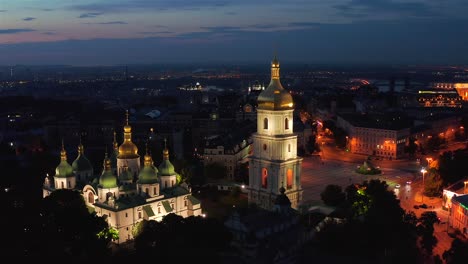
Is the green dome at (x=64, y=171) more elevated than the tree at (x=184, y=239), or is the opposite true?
the green dome at (x=64, y=171)

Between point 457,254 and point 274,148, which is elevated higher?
point 274,148

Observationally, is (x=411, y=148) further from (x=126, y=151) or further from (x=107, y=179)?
(x=107, y=179)

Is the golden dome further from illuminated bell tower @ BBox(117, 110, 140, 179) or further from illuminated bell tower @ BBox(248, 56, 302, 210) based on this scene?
illuminated bell tower @ BBox(248, 56, 302, 210)

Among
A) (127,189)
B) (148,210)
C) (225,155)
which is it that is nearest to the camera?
(148,210)

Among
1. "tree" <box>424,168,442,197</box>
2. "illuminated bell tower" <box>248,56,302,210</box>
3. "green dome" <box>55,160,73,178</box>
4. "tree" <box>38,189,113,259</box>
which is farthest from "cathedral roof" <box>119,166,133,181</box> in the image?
"tree" <box>424,168,442,197</box>

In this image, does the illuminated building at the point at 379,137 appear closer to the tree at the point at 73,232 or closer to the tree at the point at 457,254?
the tree at the point at 457,254

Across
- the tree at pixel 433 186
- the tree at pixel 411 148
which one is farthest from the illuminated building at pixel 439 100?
the tree at pixel 433 186

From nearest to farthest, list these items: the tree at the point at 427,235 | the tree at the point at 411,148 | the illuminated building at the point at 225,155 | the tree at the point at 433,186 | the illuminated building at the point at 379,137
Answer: the tree at the point at 427,235, the tree at the point at 433,186, the illuminated building at the point at 225,155, the illuminated building at the point at 379,137, the tree at the point at 411,148

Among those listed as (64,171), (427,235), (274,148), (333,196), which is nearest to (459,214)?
(427,235)
